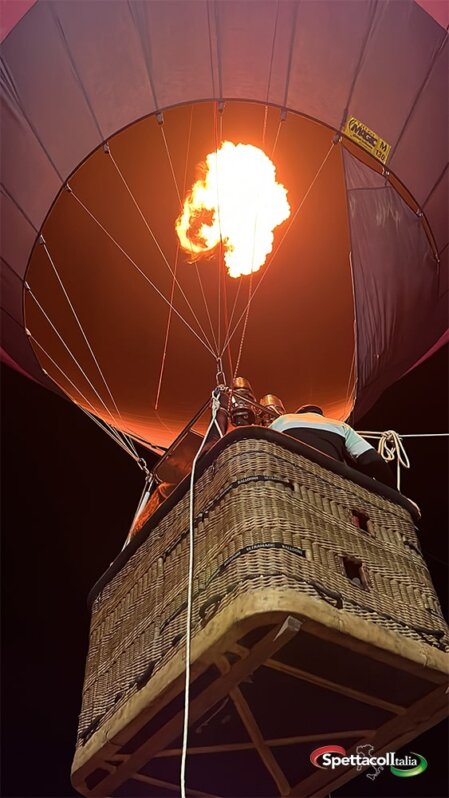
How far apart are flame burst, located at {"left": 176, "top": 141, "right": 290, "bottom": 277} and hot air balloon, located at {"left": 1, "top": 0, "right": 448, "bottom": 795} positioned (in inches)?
0.5

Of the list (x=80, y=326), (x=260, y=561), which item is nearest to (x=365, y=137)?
(x=80, y=326)

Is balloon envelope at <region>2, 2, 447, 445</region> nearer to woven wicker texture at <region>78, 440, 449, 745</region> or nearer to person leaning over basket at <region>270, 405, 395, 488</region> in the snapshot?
person leaning over basket at <region>270, 405, 395, 488</region>

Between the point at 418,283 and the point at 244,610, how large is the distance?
2.02 meters

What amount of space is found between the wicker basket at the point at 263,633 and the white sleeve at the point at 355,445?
0.28 m

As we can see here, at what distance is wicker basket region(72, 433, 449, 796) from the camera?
4.20ft

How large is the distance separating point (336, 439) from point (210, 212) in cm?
145

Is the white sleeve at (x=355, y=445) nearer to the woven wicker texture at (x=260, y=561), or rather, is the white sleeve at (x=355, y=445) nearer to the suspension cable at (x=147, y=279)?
the woven wicker texture at (x=260, y=561)

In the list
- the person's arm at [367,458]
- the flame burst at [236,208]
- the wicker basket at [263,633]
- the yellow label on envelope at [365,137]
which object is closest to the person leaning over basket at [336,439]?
the person's arm at [367,458]

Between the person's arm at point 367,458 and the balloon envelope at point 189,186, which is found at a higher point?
the balloon envelope at point 189,186

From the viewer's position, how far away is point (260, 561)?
50.4 inches

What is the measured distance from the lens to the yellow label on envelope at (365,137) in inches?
97.7

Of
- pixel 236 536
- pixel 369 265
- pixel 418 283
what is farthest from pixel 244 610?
pixel 369 265

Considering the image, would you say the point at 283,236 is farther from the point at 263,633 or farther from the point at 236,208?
the point at 263,633

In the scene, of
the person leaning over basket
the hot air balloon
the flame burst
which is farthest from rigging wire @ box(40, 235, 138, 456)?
the person leaning over basket
